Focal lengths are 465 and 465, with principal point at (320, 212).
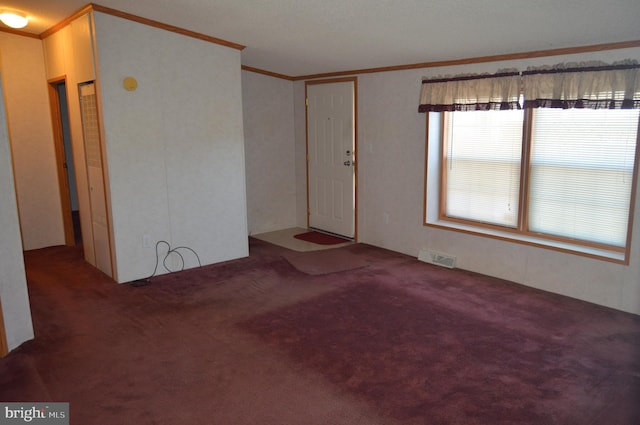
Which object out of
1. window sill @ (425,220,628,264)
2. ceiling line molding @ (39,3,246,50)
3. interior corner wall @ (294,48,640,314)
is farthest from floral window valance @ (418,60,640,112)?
ceiling line molding @ (39,3,246,50)

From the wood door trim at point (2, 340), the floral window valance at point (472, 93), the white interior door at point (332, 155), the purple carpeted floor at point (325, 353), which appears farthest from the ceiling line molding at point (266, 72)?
the wood door trim at point (2, 340)

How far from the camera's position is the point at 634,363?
2.96 metres

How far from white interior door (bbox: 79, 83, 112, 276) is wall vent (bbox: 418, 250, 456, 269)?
10.8ft

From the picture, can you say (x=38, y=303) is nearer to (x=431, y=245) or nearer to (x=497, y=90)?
(x=431, y=245)

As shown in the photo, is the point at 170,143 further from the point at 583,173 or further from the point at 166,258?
the point at 583,173

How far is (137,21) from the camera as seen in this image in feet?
14.1

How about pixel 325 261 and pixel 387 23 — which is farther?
pixel 325 261

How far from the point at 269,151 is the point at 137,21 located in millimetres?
2558

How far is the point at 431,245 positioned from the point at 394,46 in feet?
7.01

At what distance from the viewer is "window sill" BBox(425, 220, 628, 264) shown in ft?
12.5

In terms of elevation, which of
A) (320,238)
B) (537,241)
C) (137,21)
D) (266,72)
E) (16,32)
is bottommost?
(320,238)

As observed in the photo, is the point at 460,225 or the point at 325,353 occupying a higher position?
the point at 460,225

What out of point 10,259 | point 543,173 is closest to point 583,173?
point 543,173

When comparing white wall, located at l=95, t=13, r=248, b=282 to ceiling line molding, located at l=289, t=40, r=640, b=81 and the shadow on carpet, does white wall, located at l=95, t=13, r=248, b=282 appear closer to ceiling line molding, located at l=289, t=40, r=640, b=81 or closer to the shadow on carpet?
the shadow on carpet
